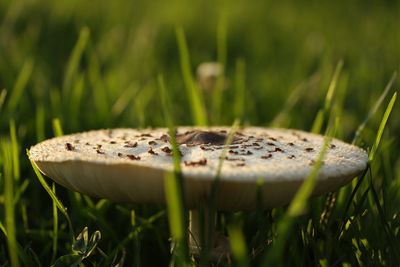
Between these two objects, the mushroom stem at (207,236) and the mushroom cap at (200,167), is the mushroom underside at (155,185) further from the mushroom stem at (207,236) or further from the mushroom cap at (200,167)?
the mushroom stem at (207,236)

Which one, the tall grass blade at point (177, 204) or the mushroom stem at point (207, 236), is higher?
the tall grass blade at point (177, 204)

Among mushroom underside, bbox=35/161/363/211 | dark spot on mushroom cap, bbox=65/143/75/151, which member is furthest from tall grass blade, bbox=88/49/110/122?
mushroom underside, bbox=35/161/363/211

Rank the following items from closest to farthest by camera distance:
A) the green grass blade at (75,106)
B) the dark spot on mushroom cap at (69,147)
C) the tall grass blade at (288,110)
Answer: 1. the dark spot on mushroom cap at (69,147)
2. the green grass blade at (75,106)
3. the tall grass blade at (288,110)

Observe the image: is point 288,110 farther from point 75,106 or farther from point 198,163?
point 198,163

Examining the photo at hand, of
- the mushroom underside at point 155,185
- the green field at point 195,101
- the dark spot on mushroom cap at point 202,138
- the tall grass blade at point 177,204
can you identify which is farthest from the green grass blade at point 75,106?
the tall grass blade at point 177,204

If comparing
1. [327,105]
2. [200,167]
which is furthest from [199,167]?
[327,105]

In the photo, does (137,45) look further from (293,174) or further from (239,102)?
(293,174)

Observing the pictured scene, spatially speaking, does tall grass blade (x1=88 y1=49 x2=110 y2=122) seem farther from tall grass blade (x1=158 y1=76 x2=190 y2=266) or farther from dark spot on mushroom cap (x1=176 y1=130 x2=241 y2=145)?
tall grass blade (x1=158 y1=76 x2=190 y2=266)
